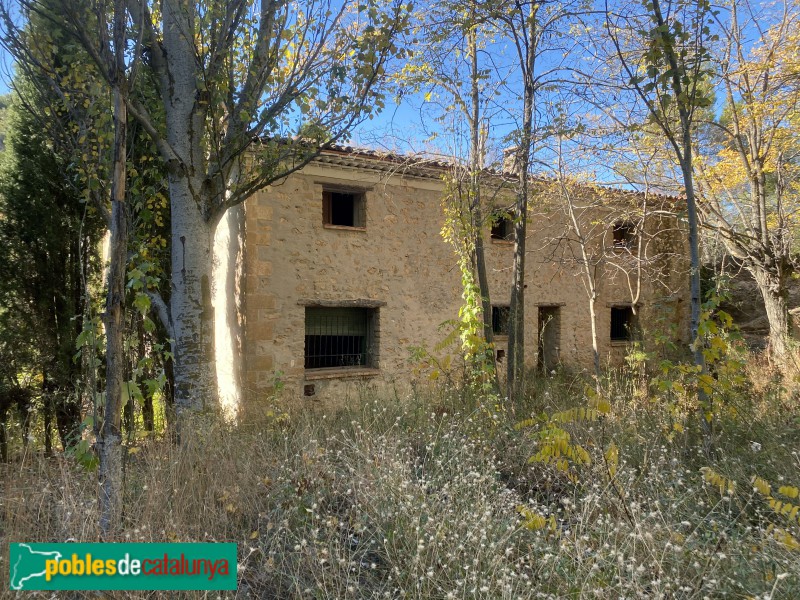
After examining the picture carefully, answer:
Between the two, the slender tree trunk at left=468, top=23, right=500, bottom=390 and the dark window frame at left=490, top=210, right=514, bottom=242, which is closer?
the slender tree trunk at left=468, top=23, right=500, bottom=390

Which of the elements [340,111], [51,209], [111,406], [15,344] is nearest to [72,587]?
[111,406]

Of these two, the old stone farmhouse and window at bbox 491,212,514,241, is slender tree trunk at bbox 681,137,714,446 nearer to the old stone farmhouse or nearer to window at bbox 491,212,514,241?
the old stone farmhouse

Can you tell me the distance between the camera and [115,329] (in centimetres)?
251

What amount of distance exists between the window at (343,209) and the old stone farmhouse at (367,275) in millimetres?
20

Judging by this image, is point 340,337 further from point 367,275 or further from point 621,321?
point 621,321

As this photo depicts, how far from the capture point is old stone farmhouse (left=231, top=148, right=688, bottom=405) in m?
7.74

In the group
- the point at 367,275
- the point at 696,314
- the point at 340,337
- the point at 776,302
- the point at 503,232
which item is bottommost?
the point at 340,337

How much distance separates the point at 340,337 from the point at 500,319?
362 centimetres

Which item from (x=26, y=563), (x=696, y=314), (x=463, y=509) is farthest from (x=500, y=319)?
(x=26, y=563)

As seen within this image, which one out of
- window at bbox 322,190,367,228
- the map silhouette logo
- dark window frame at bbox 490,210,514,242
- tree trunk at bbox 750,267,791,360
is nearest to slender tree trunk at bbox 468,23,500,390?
window at bbox 322,190,367,228

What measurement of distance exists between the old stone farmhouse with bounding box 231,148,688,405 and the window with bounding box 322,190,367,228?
2 centimetres

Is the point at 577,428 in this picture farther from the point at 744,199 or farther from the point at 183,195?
the point at 744,199

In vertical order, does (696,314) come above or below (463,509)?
above

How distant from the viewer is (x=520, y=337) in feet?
20.1
